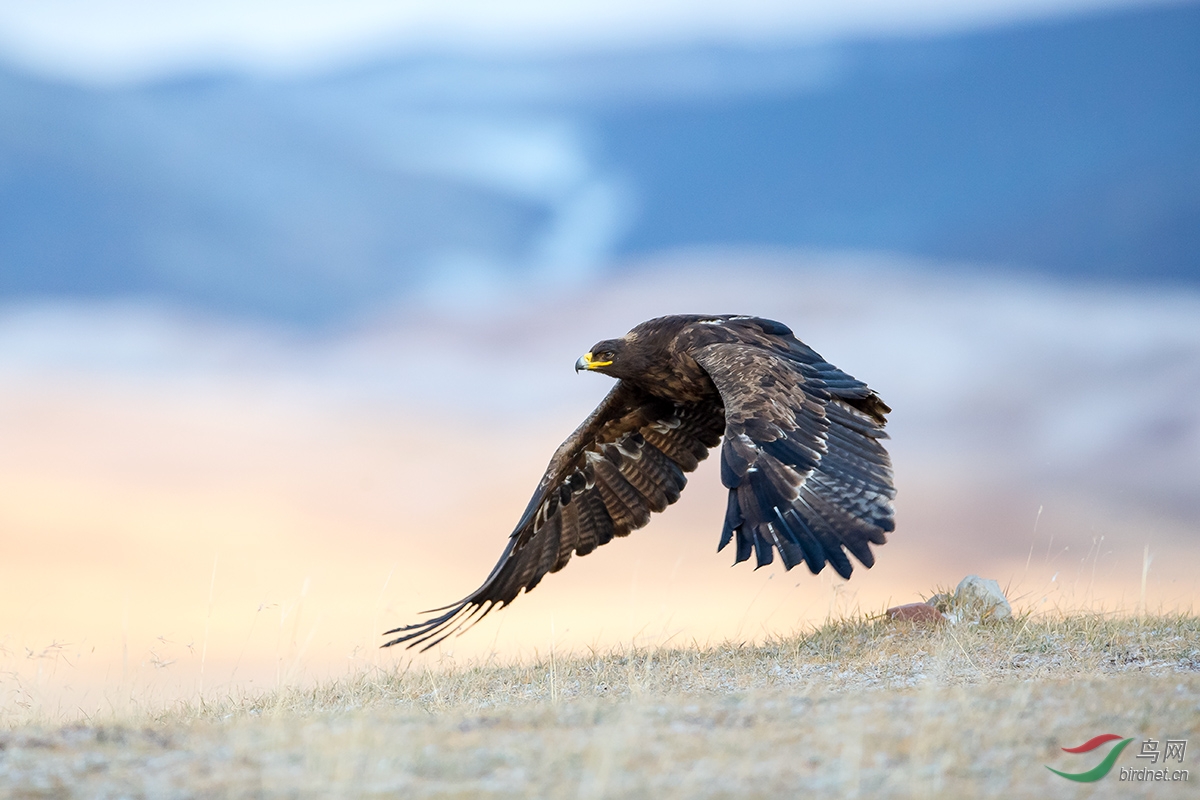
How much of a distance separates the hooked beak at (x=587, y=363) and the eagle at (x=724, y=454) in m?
0.01

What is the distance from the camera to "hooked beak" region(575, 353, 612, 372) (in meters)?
10.3

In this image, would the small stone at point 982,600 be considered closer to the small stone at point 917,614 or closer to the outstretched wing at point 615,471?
the small stone at point 917,614

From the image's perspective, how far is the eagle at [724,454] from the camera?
7.70m

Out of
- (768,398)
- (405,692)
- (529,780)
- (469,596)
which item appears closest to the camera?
(529,780)

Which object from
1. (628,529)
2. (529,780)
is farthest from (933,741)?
(628,529)

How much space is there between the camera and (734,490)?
774 cm

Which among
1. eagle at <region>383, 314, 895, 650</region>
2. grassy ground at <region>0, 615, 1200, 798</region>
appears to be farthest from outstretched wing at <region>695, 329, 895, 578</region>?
grassy ground at <region>0, 615, 1200, 798</region>

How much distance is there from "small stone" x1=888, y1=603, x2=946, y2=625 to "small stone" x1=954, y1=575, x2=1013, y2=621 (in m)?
0.29

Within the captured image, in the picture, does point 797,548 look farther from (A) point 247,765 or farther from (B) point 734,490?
(A) point 247,765

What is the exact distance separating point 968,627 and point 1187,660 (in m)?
1.66

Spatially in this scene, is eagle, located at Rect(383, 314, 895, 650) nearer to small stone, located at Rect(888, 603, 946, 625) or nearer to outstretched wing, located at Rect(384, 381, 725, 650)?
outstretched wing, located at Rect(384, 381, 725, 650)

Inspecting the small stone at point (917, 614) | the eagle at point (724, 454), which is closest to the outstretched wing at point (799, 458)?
the eagle at point (724, 454)

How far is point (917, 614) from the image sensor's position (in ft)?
32.1

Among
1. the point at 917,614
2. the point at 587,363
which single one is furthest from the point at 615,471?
the point at 917,614
